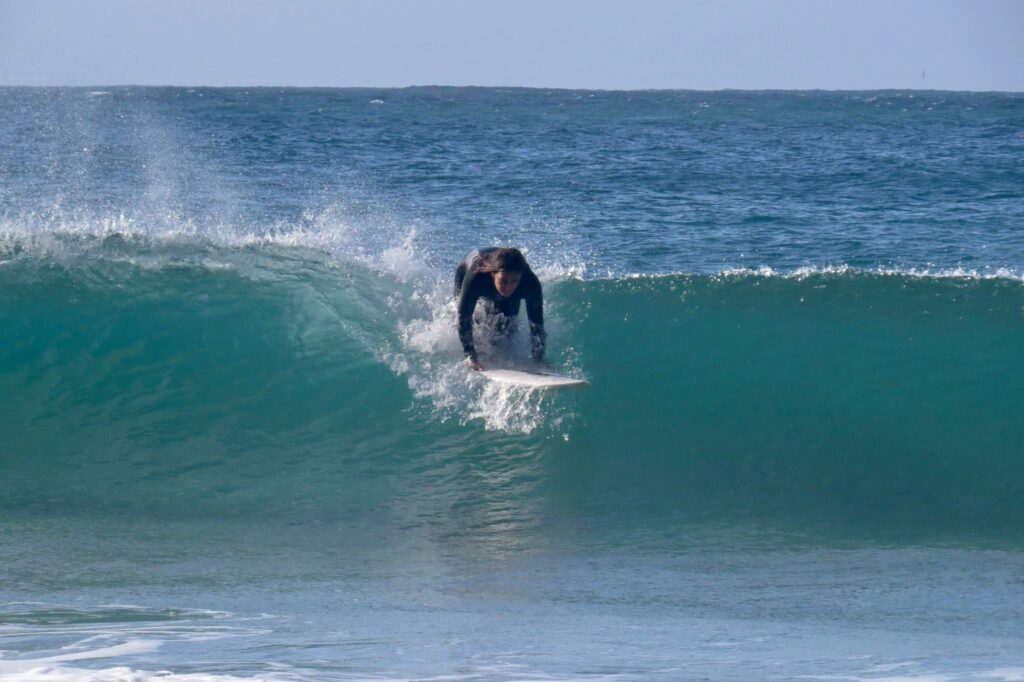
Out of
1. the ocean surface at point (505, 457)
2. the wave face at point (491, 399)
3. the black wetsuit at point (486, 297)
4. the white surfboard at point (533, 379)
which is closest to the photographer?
the ocean surface at point (505, 457)

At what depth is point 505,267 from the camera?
24.6 feet

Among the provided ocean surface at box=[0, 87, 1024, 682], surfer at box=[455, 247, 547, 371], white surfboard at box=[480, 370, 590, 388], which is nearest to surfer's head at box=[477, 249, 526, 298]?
surfer at box=[455, 247, 547, 371]

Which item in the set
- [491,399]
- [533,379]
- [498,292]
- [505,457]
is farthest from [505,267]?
[505,457]

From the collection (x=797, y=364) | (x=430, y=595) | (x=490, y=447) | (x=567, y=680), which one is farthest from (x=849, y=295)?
(x=567, y=680)

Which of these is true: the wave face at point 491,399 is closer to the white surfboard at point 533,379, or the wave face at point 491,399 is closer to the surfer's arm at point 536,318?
the white surfboard at point 533,379

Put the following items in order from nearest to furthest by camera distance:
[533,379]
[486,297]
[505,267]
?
[505,267]
[533,379]
[486,297]

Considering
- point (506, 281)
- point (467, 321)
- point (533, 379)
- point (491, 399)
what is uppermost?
point (506, 281)

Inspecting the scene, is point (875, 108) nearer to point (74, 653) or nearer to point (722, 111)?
point (722, 111)

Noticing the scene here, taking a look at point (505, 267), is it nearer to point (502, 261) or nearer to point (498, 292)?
point (502, 261)

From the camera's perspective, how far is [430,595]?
529 cm

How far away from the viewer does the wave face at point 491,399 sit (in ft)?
23.0

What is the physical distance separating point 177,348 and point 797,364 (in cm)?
493

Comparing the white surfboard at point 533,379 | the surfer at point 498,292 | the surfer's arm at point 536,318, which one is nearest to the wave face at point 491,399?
the white surfboard at point 533,379

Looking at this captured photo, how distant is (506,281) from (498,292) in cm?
33
